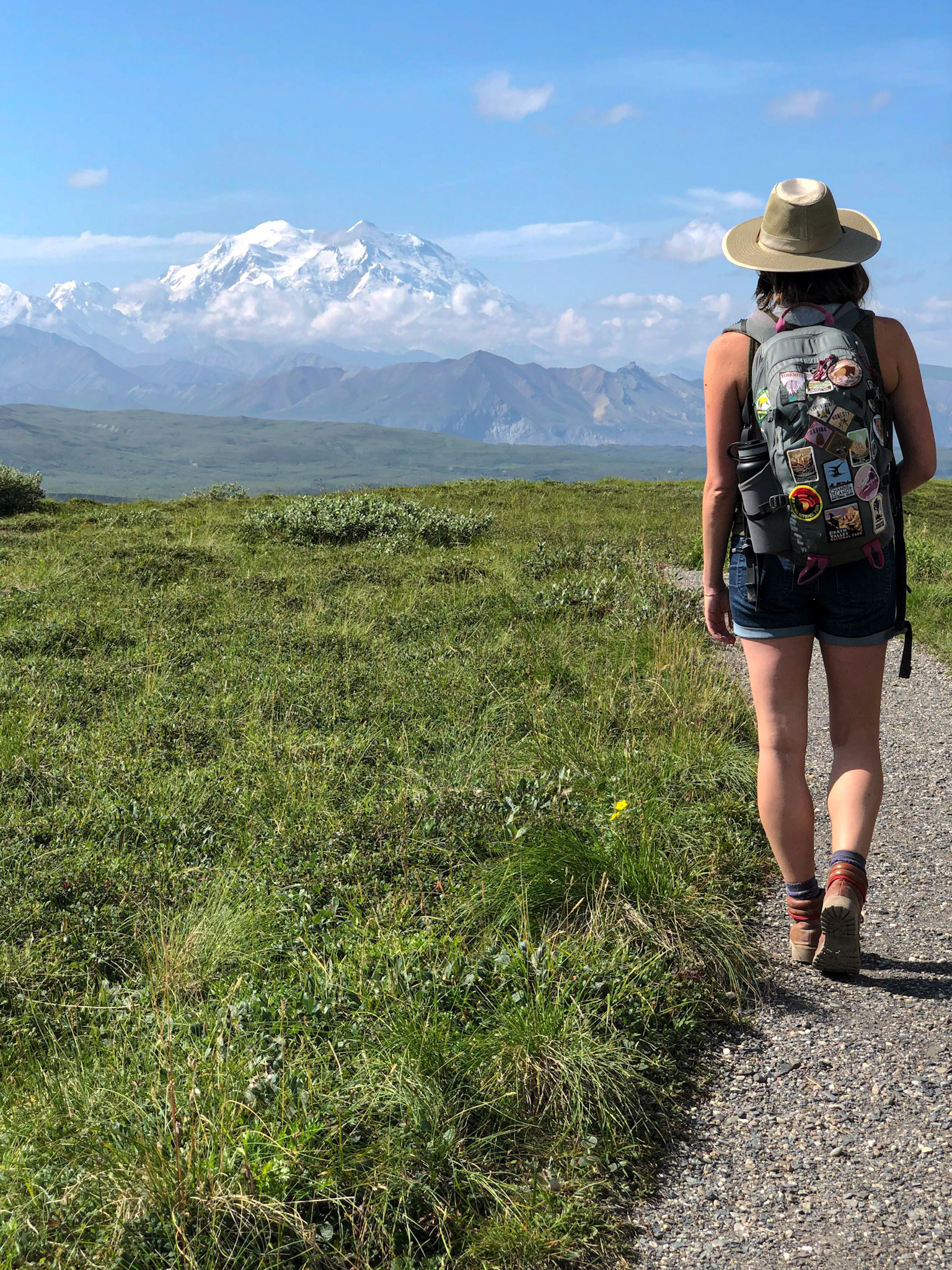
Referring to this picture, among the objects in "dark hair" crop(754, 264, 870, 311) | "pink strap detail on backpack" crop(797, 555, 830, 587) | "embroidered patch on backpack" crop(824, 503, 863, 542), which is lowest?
"pink strap detail on backpack" crop(797, 555, 830, 587)

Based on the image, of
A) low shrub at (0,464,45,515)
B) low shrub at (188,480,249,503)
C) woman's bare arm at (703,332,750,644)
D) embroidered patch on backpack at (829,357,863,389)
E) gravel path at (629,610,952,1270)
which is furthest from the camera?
low shrub at (188,480,249,503)

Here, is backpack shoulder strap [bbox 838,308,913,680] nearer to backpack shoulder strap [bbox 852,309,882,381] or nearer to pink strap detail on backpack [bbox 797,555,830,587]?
backpack shoulder strap [bbox 852,309,882,381]

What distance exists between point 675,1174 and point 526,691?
475cm

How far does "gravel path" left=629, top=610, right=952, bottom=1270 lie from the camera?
8.44 ft

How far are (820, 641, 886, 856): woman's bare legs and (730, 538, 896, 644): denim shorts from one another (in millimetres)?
93

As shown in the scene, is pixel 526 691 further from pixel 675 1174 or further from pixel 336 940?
pixel 675 1174

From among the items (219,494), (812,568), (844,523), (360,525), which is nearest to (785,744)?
(812,568)

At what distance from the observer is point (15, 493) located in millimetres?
21891

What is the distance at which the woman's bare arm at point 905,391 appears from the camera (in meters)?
3.45

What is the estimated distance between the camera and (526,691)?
746 cm

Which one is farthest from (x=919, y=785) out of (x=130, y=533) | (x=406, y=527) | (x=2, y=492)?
(x=2, y=492)

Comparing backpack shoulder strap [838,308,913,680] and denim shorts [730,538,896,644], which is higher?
backpack shoulder strap [838,308,913,680]

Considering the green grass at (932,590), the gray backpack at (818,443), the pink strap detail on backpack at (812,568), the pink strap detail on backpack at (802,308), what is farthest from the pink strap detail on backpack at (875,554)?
the green grass at (932,590)

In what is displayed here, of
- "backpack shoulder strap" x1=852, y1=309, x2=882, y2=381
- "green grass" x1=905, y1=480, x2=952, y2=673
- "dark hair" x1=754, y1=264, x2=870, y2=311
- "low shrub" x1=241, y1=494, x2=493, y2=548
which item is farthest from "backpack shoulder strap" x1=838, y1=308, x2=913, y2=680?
"low shrub" x1=241, y1=494, x2=493, y2=548
